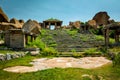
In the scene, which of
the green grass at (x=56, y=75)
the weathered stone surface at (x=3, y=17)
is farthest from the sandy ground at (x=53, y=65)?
the weathered stone surface at (x=3, y=17)

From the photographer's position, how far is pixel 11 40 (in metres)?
21.0

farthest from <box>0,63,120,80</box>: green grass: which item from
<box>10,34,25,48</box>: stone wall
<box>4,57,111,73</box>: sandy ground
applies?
<box>10,34,25,48</box>: stone wall

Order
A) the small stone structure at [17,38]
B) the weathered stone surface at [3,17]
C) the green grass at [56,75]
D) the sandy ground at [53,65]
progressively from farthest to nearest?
the weathered stone surface at [3,17] < the small stone structure at [17,38] < the sandy ground at [53,65] < the green grass at [56,75]

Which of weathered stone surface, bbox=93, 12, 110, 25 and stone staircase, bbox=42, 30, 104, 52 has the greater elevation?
weathered stone surface, bbox=93, 12, 110, 25

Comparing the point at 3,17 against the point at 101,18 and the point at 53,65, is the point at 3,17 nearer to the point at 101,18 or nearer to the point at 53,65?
the point at 101,18

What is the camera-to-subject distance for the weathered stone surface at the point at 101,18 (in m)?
62.2

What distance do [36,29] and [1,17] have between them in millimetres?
10947

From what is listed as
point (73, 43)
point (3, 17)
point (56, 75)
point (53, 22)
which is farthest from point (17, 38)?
point (53, 22)

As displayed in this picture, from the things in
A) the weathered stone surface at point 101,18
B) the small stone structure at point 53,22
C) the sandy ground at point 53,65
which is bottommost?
the sandy ground at point 53,65

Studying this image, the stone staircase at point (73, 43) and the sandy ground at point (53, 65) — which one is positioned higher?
the stone staircase at point (73, 43)

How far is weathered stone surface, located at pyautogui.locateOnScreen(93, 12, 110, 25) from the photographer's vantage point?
62197 mm

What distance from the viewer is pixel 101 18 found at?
6194cm

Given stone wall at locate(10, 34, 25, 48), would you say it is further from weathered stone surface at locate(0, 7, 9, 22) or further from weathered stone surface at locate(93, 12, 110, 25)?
weathered stone surface at locate(93, 12, 110, 25)

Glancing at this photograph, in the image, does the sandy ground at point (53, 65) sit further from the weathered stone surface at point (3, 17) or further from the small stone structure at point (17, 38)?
the weathered stone surface at point (3, 17)
